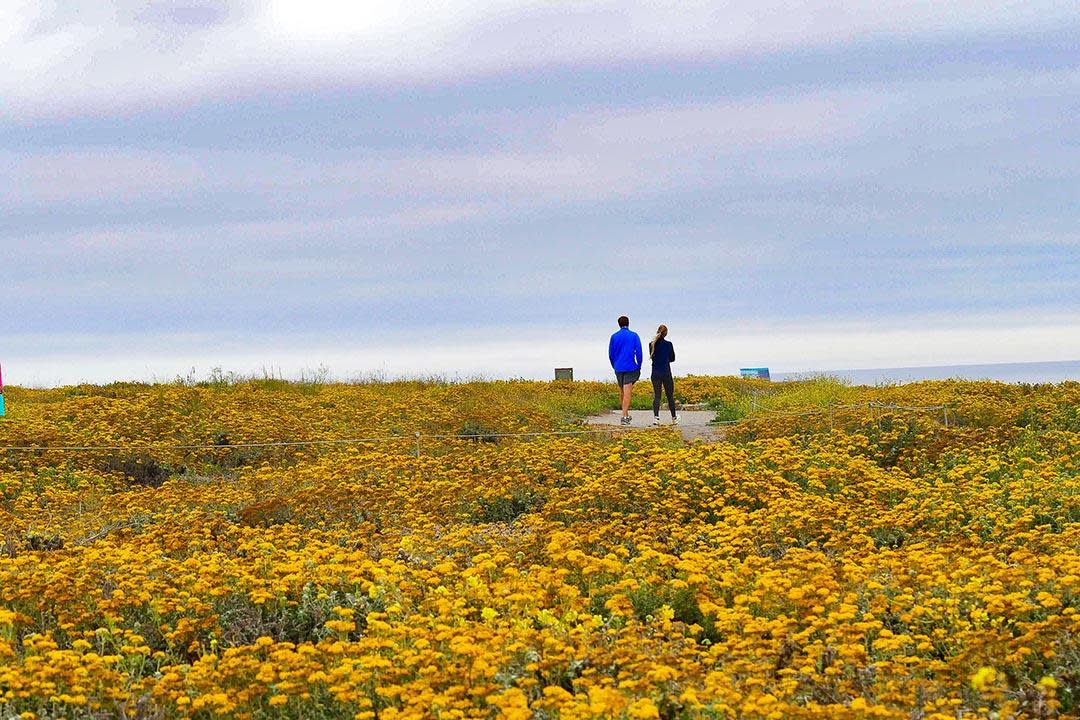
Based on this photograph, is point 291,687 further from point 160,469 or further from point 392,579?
point 160,469

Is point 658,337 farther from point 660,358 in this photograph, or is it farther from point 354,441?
point 354,441

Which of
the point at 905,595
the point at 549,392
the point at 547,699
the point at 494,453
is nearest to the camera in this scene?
the point at 547,699

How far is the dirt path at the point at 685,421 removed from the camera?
19.7 m

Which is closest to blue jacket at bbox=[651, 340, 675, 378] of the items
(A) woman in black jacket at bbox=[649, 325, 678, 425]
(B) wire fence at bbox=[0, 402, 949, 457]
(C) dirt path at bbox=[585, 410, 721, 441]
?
(A) woman in black jacket at bbox=[649, 325, 678, 425]

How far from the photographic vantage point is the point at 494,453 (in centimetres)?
1595

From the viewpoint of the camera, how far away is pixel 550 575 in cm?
766

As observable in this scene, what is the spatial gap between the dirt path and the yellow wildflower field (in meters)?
1.08

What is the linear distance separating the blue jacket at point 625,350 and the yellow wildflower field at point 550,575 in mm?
2970

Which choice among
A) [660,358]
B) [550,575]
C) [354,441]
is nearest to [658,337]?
[660,358]

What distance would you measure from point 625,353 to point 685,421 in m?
3.63

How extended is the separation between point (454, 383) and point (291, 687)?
26597 millimetres

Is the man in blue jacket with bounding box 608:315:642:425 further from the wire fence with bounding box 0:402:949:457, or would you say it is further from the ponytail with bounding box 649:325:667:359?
the wire fence with bounding box 0:402:949:457

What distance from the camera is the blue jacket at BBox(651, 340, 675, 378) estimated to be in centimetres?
2100

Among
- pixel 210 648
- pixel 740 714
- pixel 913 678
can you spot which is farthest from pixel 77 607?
pixel 913 678
